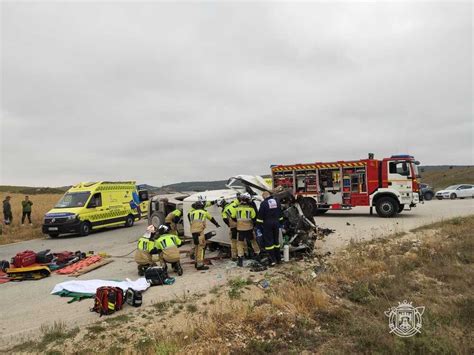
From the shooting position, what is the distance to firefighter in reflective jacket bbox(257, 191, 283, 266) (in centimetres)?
854

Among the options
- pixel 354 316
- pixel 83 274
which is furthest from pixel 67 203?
pixel 354 316

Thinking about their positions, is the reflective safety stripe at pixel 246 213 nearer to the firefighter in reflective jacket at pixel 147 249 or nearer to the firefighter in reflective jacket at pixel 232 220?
the firefighter in reflective jacket at pixel 232 220

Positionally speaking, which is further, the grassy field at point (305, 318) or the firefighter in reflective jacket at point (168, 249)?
the firefighter in reflective jacket at point (168, 249)

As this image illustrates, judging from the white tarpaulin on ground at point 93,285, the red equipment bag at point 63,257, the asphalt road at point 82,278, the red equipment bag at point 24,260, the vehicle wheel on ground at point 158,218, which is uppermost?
the vehicle wheel on ground at point 158,218

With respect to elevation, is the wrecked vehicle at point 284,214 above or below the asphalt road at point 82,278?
above

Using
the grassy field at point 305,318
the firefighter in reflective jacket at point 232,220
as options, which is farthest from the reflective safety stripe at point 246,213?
the grassy field at point 305,318

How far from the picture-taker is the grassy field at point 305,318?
4.31m

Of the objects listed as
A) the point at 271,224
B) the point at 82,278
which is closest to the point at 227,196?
the point at 271,224

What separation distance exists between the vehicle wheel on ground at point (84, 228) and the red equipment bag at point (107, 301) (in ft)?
35.1

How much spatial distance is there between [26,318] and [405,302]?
20.3ft

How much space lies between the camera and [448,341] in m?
4.00

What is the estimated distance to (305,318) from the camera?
5.12m

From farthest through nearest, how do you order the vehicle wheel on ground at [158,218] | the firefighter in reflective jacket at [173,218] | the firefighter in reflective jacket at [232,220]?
1. the vehicle wheel on ground at [158,218]
2. the firefighter in reflective jacket at [173,218]
3. the firefighter in reflective jacket at [232,220]

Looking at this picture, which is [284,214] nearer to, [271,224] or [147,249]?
[271,224]
